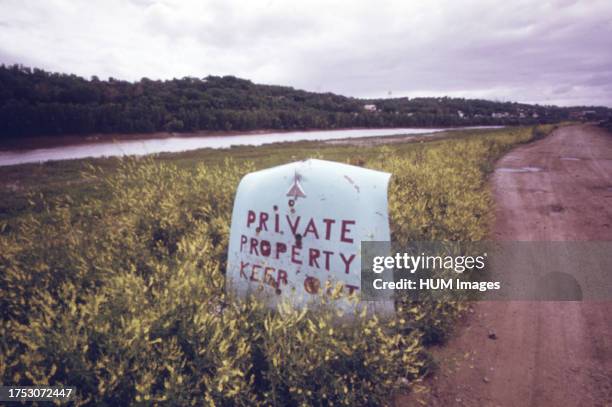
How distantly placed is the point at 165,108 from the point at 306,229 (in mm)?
54129

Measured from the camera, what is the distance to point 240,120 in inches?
2234

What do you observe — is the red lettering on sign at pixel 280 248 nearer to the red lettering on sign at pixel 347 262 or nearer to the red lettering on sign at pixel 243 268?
the red lettering on sign at pixel 243 268

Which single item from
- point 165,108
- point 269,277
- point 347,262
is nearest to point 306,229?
point 347,262

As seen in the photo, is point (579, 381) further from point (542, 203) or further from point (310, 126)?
point (310, 126)

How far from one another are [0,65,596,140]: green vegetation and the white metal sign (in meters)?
42.5

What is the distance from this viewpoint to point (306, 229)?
3750mm

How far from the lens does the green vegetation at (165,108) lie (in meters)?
37.6

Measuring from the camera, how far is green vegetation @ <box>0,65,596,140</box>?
3759 centimetres

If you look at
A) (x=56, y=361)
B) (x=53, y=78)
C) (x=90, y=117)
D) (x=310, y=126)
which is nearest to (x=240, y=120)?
(x=310, y=126)

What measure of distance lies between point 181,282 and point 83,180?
13834 millimetres

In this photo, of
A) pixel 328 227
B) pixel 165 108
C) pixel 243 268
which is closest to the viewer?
pixel 328 227

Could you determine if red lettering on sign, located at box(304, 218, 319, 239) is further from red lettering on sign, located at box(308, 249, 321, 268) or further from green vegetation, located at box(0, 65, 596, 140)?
green vegetation, located at box(0, 65, 596, 140)

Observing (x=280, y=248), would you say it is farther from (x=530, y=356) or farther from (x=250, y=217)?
(x=530, y=356)

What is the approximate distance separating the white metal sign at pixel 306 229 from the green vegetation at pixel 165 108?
4247cm
